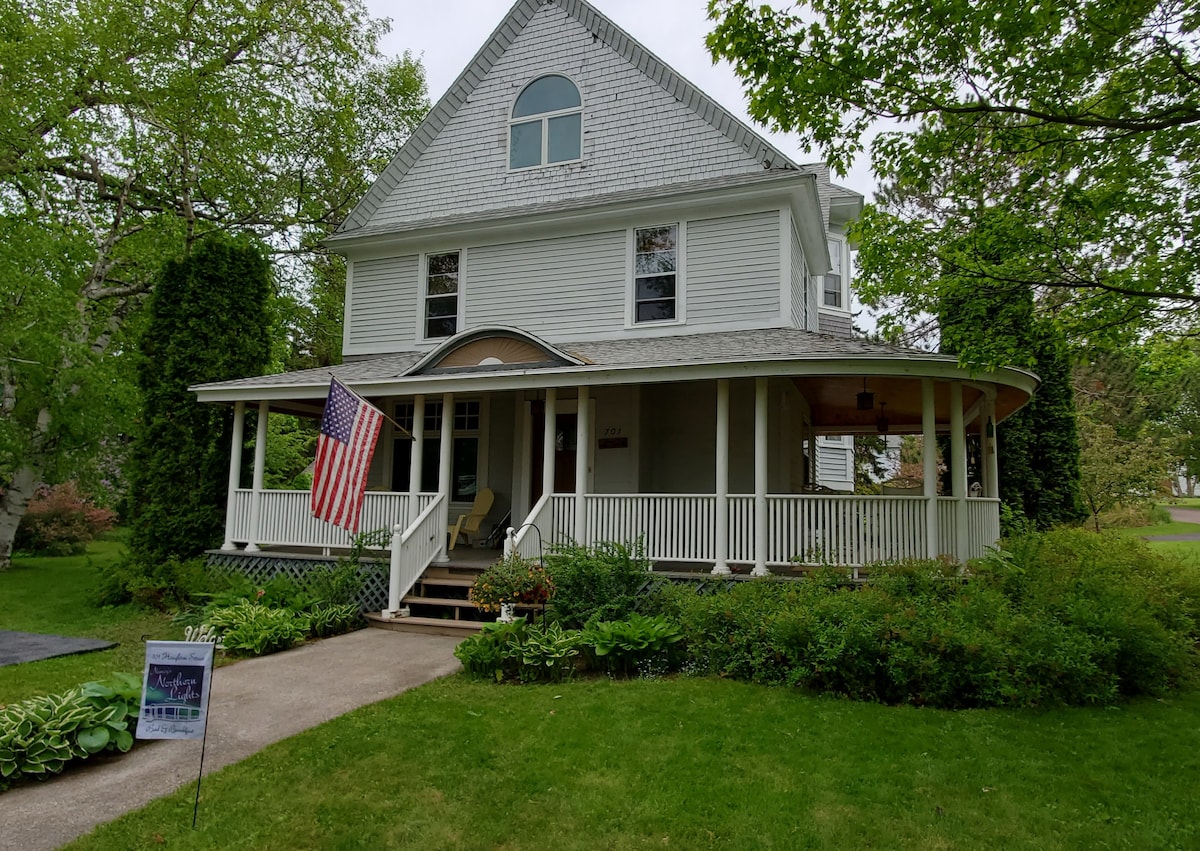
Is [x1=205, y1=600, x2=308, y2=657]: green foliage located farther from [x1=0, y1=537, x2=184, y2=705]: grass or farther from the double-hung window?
the double-hung window

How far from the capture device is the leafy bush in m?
19.4

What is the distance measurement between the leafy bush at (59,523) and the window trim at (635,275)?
16.9 metres

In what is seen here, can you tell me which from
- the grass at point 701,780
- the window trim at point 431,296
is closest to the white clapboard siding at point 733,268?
the window trim at point 431,296

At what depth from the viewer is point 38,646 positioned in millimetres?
8875

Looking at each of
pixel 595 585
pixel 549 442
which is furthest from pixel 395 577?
pixel 595 585

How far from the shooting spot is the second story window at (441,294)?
44.3ft

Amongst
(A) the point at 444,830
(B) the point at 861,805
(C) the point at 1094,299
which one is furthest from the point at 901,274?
A: (A) the point at 444,830

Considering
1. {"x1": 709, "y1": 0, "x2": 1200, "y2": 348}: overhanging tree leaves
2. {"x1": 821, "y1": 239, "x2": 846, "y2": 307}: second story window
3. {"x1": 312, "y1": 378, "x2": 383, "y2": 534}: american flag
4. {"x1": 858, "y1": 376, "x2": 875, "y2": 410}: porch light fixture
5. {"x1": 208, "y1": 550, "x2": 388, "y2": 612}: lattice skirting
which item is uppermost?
{"x1": 821, "y1": 239, "x2": 846, "y2": 307}: second story window

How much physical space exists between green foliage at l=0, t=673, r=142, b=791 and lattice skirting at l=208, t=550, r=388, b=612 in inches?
171

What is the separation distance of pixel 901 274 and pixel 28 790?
853 centimetres

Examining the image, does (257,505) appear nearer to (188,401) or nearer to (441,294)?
(188,401)

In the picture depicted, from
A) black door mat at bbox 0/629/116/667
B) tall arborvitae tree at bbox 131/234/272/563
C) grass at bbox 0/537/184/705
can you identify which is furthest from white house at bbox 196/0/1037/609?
black door mat at bbox 0/629/116/667

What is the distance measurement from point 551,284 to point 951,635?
8.68 meters

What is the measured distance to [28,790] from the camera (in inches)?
189
